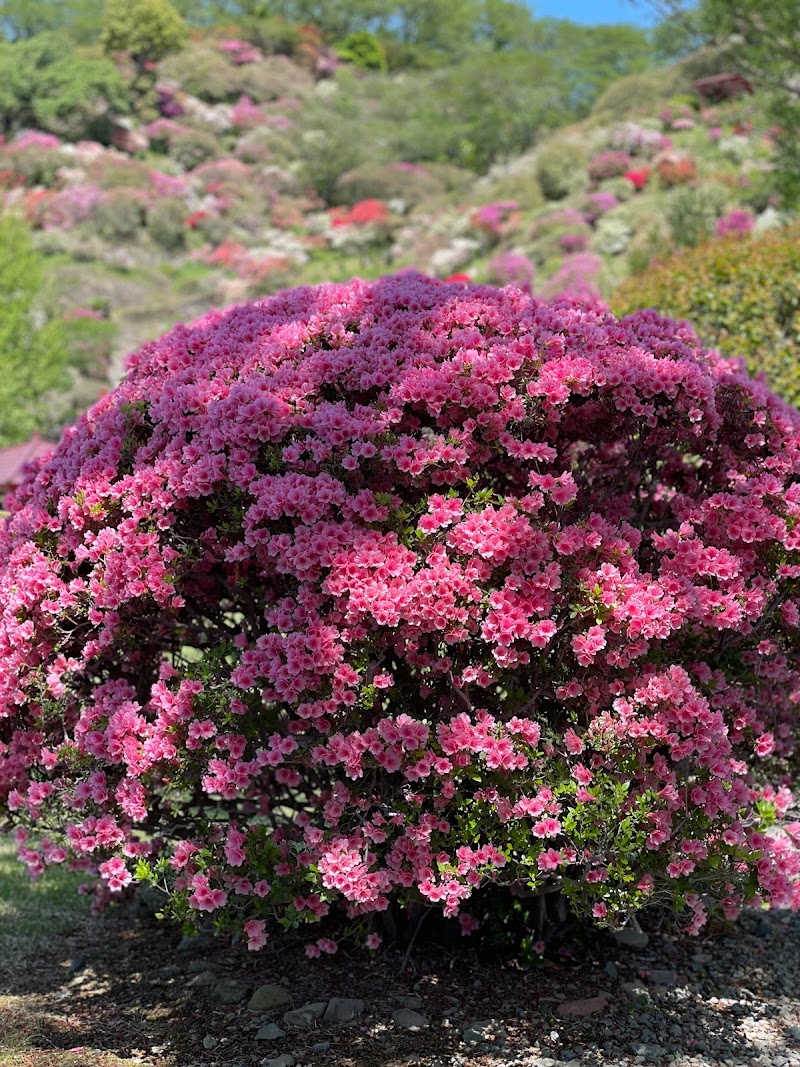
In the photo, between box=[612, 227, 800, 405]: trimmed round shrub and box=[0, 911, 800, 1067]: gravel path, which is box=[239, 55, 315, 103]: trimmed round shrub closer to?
box=[612, 227, 800, 405]: trimmed round shrub

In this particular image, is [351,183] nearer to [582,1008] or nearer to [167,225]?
[167,225]

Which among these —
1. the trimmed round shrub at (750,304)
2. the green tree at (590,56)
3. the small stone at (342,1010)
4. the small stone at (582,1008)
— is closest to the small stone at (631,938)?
the small stone at (582,1008)

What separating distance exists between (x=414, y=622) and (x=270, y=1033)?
148 cm

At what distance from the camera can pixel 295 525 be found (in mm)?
2850

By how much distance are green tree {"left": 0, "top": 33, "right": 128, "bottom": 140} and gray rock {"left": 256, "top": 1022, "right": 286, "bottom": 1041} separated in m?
47.4

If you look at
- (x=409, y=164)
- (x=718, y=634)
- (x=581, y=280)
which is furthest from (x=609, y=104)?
(x=718, y=634)

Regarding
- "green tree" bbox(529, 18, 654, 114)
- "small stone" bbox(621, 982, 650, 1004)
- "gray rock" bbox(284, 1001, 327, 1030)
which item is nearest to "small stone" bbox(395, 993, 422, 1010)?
"gray rock" bbox(284, 1001, 327, 1030)

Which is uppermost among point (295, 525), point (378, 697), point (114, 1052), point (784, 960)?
point (295, 525)

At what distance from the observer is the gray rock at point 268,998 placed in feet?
10.7

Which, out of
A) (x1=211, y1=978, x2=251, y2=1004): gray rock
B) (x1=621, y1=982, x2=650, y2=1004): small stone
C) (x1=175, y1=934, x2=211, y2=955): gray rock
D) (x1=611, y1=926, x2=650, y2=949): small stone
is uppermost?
(x1=211, y1=978, x2=251, y2=1004): gray rock

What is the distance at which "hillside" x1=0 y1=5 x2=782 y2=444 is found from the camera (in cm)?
2353

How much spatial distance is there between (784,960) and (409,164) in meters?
39.4

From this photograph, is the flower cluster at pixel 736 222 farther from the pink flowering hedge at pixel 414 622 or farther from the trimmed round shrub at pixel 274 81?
the trimmed round shrub at pixel 274 81

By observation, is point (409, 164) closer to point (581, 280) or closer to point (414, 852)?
point (581, 280)
